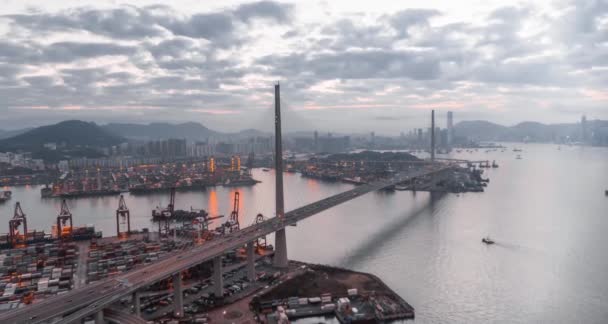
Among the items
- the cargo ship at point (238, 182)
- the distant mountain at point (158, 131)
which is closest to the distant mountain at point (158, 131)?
the distant mountain at point (158, 131)

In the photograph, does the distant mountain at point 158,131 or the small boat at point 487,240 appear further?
the distant mountain at point 158,131

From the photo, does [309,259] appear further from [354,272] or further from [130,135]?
[130,135]

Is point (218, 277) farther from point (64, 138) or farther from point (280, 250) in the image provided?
point (64, 138)

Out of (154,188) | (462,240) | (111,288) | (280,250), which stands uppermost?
(111,288)

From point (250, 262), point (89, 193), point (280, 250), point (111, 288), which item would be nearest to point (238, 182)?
point (89, 193)

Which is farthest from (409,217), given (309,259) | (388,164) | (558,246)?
(388,164)

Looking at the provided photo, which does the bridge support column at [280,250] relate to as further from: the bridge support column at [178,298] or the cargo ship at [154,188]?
the cargo ship at [154,188]

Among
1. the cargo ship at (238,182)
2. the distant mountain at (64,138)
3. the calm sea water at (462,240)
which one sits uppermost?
the distant mountain at (64,138)
